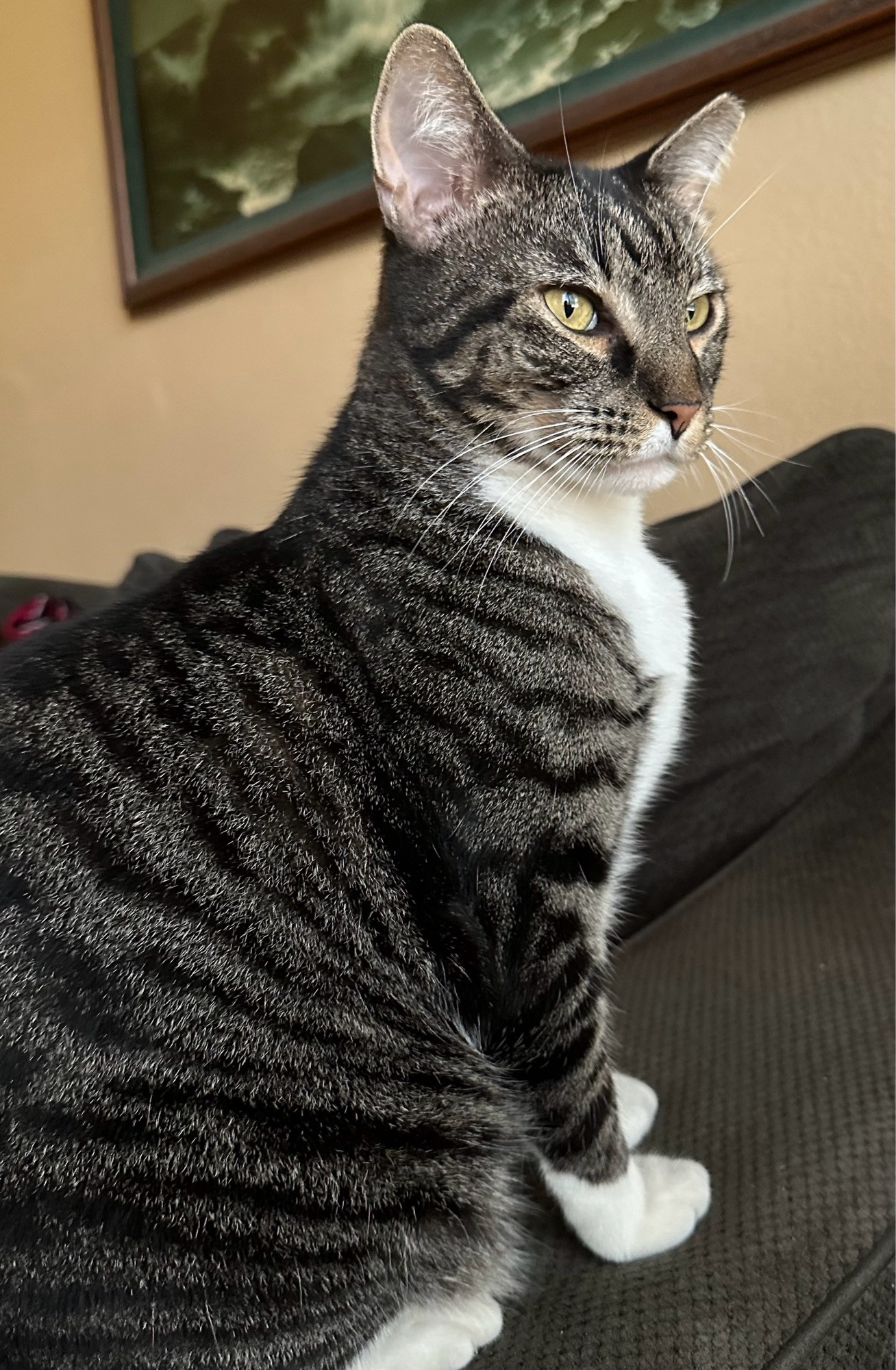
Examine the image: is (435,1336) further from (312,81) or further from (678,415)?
(312,81)

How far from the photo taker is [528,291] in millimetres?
762

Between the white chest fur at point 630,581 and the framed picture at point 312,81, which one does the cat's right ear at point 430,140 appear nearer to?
the white chest fur at point 630,581

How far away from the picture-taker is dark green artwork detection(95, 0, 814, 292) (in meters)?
1.28

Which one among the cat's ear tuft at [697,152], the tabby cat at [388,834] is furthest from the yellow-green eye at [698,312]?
the cat's ear tuft at [697,152]

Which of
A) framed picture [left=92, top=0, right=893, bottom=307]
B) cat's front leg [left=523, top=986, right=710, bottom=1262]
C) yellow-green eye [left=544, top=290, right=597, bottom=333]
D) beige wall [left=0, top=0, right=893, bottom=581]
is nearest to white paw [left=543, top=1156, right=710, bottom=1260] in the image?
cat's front leg [left=523, top=986, right=710, bottom=1262]

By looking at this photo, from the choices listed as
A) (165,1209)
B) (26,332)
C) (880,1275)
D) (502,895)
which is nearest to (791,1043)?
(880,1275)

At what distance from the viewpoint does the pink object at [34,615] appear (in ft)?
5.32

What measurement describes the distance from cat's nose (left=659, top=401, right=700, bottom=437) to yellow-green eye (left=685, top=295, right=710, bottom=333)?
0.12m

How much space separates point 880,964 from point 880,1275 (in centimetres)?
38

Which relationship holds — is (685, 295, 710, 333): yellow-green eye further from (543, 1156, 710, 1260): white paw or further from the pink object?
the pink object

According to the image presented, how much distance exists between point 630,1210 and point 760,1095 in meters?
0.19

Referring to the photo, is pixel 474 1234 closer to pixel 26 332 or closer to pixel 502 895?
pixel 502 895

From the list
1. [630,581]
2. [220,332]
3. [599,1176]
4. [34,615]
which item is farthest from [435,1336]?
[220,332]

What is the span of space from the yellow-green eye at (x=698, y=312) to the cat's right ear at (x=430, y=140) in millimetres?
207
